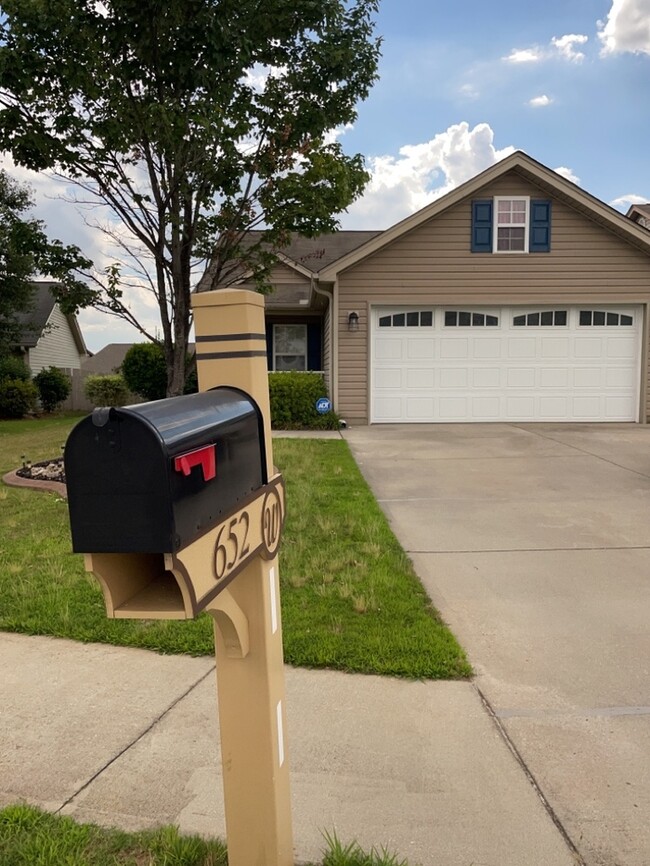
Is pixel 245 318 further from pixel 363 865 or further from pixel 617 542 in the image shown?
pixel 617 542

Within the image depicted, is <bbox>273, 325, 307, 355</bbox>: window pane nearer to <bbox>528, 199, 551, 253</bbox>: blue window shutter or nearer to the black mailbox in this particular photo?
<bbox>528, 199, 551, 253</bbox>: blue window shutter

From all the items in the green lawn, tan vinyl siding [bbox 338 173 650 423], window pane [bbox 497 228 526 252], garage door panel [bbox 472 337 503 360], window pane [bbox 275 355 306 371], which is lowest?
the green lawn

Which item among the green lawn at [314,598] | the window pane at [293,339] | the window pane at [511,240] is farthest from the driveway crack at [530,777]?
the window pane at [293,339]

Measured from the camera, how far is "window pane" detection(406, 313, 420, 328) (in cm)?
1355

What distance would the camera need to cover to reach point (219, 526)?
4.31 feet

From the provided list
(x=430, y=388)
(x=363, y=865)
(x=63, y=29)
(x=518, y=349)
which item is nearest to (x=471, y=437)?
(x=430, y=388)

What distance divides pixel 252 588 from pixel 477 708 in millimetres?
1684

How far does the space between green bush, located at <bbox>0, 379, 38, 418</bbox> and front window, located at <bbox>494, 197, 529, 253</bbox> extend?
15250 mm

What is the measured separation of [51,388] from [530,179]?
665 inches

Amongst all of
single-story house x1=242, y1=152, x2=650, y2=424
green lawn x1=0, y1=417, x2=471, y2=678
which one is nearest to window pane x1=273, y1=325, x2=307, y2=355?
single-story house x1=242, y1=152, x2=650, y2=424

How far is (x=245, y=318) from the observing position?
62.2 inches

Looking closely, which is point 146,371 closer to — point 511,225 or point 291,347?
point 291,347

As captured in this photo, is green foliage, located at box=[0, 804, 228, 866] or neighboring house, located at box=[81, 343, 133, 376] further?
neighboring house, located at box=[81, 343, 133, 376]

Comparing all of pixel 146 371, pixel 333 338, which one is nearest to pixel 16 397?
pixel 146 371
